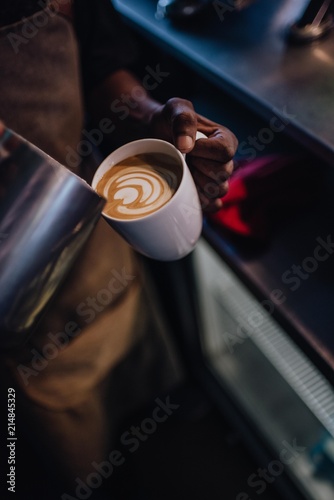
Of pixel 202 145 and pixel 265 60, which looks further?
pixel 265 60

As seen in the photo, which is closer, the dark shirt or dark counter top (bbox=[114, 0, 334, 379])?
dark counter top (bbox=[114, 0, 334, 379])

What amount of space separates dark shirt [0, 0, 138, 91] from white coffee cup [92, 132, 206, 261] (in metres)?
0.49

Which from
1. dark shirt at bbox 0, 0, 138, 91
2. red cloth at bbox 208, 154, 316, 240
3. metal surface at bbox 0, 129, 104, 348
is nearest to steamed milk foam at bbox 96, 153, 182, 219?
metal surface at bbox 0, 129, 104, 348

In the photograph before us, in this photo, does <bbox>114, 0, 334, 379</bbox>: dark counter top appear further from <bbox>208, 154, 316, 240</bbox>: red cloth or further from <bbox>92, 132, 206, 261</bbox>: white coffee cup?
<bbox>92, 132, 206, 261</bbox>: white coffee cup

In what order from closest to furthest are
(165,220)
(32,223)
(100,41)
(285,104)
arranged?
(32,223) → (165,220) → (285,104) → (100,41)

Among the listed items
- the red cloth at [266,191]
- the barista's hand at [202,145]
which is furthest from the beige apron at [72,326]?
the red cloth at [266,191]

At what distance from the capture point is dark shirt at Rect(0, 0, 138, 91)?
3.47ft

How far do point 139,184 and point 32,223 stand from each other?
0.96ft

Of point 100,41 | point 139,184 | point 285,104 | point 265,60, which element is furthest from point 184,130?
point 100,41

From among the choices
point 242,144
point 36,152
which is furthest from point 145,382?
point 36,152

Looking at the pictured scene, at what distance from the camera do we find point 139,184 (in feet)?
2.36

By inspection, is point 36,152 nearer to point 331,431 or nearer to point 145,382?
point 331,431

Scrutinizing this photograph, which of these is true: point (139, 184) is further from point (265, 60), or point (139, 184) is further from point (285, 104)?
point (265, 60)

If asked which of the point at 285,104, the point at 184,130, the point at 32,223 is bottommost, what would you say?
the point at 32,223
